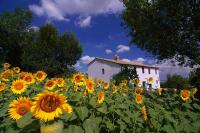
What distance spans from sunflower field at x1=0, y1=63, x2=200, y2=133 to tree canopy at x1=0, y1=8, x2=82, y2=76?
37.2 meters

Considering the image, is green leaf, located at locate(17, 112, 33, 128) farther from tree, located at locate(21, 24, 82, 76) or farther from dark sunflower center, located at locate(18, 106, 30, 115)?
tree, located at locate(21, 24, 82, 76)

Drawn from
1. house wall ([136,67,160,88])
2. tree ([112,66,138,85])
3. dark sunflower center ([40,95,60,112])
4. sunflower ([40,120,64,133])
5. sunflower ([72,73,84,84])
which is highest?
house wall ([136,67,160,88])

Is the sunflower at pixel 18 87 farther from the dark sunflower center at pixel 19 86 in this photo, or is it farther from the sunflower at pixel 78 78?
the sunflower at pixel 78 78

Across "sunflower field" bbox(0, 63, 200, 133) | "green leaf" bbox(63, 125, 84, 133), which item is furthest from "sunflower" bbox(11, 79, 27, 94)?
"green leaf" bbox(63, 125, 84, 133)

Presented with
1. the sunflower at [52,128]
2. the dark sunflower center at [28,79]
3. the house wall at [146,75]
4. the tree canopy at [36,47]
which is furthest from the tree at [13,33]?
the sunflower at [52,128]

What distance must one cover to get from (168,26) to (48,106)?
22467mm

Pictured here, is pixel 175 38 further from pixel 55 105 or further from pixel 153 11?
pixel 55 105

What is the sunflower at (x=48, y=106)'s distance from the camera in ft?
7.54

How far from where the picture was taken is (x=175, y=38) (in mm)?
23969

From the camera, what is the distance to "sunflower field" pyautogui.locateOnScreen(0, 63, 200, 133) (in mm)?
2375

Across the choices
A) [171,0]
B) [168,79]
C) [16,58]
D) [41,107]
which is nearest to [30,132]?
[41,107]

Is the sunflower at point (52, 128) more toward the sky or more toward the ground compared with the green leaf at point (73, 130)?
more toward the sky

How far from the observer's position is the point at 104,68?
6744cm

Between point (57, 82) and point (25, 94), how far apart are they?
896mm
